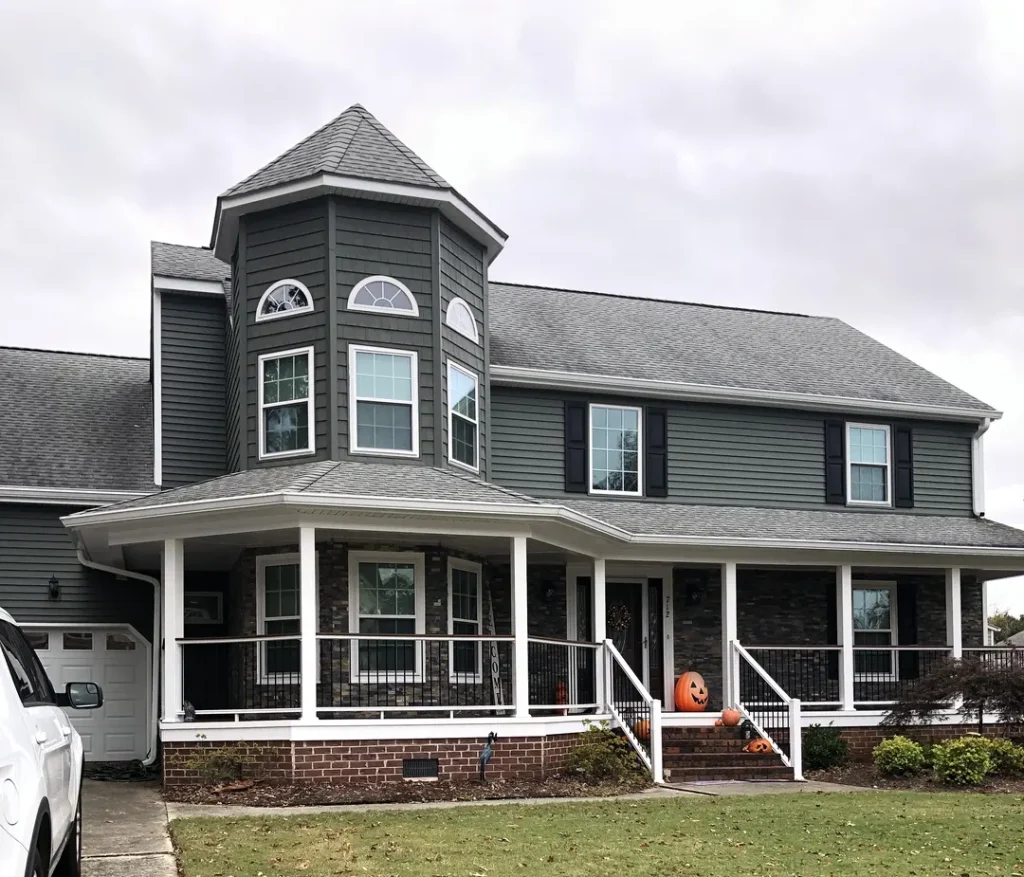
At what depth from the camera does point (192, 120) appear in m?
19.0

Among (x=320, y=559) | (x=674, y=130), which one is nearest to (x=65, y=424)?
(x=320, y=559)

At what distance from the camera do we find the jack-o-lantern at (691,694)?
17.9 metres

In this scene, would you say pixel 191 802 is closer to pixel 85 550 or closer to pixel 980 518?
pixel 85 550

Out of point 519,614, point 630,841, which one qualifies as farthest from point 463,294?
point 630,841

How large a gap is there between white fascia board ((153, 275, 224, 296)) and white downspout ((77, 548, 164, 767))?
4130 mm

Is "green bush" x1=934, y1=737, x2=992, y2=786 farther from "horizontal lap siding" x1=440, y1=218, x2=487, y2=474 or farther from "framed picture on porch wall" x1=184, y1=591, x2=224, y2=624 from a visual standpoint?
"framed picture on porch wall" x1=184, y1=591, x2=224, y2=624

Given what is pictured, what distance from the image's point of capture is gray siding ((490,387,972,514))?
61.1 feet

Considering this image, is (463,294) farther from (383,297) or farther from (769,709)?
(769,709)

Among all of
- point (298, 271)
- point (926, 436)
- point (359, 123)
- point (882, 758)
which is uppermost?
point (359, 123)

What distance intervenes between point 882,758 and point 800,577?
15.0 feet

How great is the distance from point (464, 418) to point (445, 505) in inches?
117

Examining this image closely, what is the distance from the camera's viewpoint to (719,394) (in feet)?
64.8

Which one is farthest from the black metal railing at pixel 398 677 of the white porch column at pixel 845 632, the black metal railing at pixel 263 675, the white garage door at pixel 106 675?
the white porch column at pixel 845 632

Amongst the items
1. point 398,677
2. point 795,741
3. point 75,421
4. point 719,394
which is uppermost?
point 719,394
